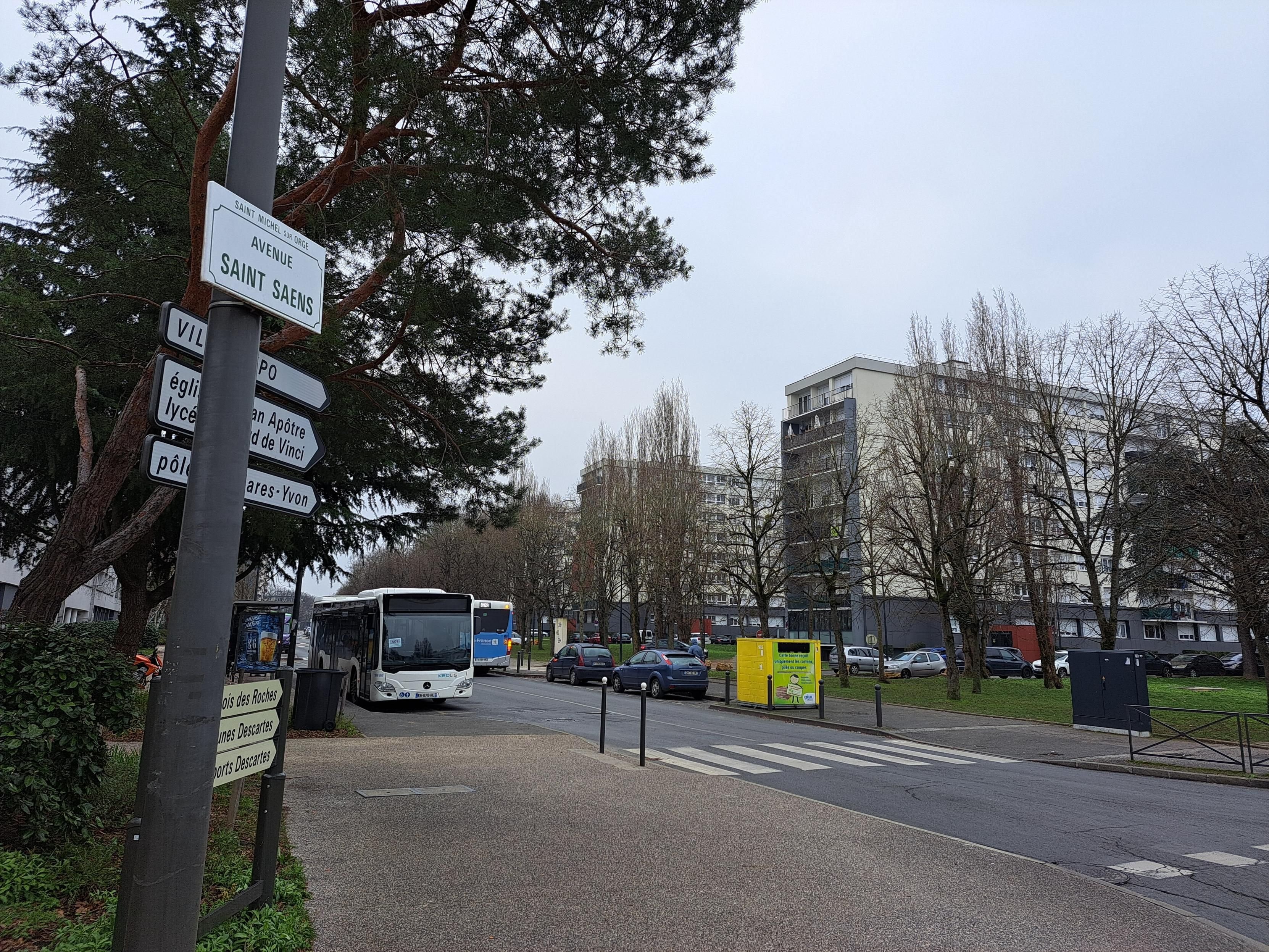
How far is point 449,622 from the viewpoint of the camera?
70.2 feet

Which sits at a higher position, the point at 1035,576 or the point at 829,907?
the point at 1035,576

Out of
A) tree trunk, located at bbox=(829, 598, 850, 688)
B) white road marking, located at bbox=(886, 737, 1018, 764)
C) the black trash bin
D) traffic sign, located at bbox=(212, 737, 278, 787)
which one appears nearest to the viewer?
traffic sign, located at bbox=(212, 737, 278, 787)

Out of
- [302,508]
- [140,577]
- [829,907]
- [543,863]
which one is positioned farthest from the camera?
[140,577]

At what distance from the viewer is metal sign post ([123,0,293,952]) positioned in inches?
124

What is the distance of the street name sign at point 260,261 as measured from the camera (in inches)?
136

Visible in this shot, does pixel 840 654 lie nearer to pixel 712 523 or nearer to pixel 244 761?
pixel 712 523

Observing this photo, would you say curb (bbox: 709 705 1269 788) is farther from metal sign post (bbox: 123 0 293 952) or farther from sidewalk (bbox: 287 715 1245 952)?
metal sign post (bbox: 123 0 293 952)

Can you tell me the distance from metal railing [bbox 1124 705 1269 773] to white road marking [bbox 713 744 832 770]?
5036mm

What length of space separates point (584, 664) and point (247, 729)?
29.7 metres

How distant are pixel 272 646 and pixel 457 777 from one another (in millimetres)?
20342

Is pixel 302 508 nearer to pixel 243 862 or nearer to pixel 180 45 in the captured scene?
pixel 243 862

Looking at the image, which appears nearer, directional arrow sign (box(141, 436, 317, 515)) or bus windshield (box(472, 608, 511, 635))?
directional arrow sign (box(141, 436, 317, 515))

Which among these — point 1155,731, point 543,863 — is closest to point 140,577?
point 543,863

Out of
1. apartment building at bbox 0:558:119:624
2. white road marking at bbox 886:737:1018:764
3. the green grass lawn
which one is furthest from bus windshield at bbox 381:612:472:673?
the green grass lawn
